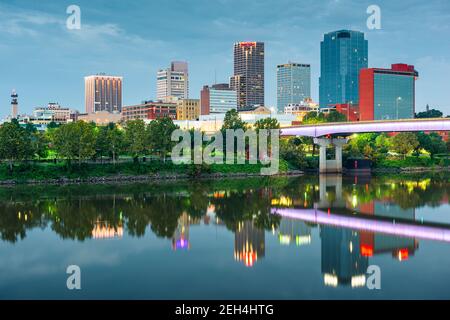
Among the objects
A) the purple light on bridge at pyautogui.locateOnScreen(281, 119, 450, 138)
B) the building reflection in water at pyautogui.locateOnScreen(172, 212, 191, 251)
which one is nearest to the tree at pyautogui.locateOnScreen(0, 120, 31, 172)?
the building reflection in water at pyautogui.locateOnScreen(172, 212, 191, 251)

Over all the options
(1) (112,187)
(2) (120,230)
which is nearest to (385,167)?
(1) (112,187)

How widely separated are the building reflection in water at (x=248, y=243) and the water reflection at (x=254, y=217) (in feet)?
0.18

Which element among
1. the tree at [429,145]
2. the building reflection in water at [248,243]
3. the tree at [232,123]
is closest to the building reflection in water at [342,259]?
the building reflection in water at [248,243]

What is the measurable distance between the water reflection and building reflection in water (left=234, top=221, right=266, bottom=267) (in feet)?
0.18

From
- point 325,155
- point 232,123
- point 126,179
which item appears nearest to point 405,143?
point 325,155

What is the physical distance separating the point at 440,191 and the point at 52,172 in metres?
47.4

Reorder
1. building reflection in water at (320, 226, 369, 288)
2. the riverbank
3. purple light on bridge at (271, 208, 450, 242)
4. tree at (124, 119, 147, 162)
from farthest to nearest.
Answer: tree at (124, 119, 147, 162), the riverbank, purple light on bridge at (271, 208, 450, 242), building reflection in water at (320, 226, 369, 288)

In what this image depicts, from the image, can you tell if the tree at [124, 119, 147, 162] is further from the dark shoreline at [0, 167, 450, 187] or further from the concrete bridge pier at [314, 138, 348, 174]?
the concrete bridge pier at [314, 138, 348, 174]

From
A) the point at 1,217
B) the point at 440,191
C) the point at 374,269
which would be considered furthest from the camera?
the point at 440,191

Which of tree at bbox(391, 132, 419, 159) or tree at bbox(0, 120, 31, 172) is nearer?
tree at bbox(0, 120, 31, 172)

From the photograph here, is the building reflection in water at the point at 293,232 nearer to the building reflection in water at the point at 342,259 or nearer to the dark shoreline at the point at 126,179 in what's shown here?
the building reflection in water at the point at 342,259

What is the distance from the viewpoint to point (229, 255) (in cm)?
2998

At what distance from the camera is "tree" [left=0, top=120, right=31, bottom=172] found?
7281 centimetres
